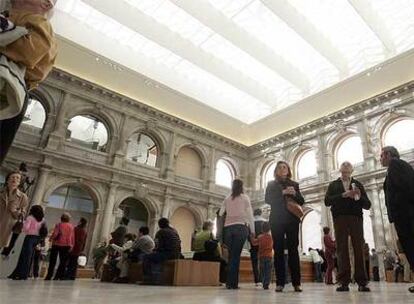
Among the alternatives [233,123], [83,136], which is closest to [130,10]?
[83,136]

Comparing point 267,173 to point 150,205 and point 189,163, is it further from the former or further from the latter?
point 150,205

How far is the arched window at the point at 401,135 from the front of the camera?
14.4 metres

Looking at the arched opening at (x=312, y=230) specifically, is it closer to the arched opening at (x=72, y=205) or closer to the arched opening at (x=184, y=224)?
the arched opening at (x=184, y=224)

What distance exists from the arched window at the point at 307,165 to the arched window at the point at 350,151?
56.6 inches

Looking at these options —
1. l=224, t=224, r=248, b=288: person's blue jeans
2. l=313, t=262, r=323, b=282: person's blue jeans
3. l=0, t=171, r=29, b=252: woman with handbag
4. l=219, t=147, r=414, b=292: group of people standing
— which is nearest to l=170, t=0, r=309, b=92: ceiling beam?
l=313, t=262, r=323, b=282: person's blue jeans

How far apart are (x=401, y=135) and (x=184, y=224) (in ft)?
39.4

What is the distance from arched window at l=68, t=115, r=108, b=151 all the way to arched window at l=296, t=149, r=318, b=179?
11.4 meters

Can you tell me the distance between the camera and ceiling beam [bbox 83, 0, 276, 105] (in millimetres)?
13758

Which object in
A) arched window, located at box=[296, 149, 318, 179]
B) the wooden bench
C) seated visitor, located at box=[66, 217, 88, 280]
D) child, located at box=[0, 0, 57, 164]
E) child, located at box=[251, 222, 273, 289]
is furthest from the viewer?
arched window, located at box=[296, 149, 318, 179]

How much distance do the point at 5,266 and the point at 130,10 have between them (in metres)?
11.5

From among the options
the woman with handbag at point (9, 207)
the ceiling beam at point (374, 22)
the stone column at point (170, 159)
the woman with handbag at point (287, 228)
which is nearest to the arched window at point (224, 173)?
the stone column at point (170, 159)

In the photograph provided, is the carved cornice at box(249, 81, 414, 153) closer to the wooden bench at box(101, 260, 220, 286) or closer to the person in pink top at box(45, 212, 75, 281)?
the wooden bench at box(101, 260, 220, 286)

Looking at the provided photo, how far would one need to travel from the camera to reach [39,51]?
5.21 feet

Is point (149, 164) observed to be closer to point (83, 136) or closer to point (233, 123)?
point (83, 136)
